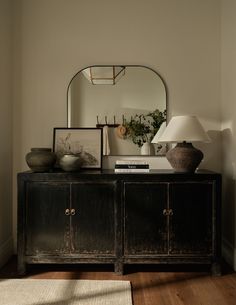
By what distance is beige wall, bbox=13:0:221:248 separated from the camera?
2.89 meters

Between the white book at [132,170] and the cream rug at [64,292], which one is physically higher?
the white book at [132,170]

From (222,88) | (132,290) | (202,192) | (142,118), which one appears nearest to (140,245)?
(132,290)

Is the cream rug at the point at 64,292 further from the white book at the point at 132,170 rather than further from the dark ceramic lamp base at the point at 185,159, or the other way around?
the dark ceramic lamp base at the point at 185,159

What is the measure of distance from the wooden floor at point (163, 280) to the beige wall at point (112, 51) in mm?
914

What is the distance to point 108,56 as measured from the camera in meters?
2.90

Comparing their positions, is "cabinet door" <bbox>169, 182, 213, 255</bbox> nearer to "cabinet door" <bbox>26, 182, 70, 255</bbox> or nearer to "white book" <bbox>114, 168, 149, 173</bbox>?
"white book" <bbox>114, 168, 149, 173</bbox>

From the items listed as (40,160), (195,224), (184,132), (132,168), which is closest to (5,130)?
(40,160)

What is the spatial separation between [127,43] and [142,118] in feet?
2.32

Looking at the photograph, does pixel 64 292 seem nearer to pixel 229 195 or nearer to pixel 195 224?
pixel 195 224

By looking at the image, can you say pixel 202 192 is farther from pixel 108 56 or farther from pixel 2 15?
pixel 2 15

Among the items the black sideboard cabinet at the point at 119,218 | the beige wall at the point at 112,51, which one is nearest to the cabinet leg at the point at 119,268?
the black sideboard cabinet at the point at 119,218

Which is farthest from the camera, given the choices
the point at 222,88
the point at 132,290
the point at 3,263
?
the point at 222,88

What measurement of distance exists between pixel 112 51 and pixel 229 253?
2061mm

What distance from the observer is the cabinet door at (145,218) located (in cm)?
240
